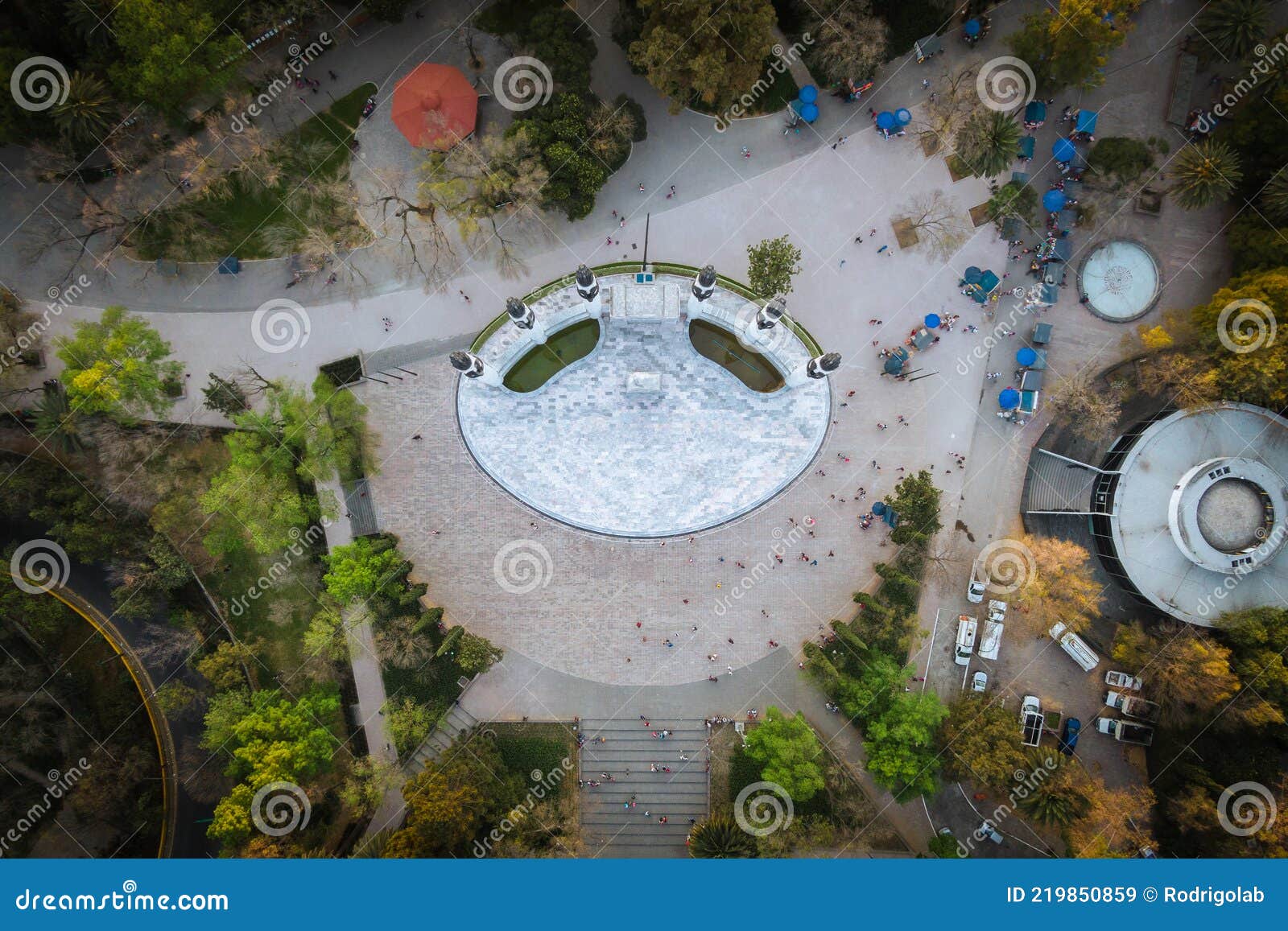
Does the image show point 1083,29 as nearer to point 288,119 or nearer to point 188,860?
point 288,119

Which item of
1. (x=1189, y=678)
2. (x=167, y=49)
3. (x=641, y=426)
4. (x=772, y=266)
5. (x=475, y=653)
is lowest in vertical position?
(x=475, y=653)

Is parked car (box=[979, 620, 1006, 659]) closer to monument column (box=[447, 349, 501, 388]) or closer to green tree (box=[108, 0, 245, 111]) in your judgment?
monument column (box=[447, 349, 501, 388])

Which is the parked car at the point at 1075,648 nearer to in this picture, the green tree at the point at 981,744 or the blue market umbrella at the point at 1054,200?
the green tree at the point at 981,744

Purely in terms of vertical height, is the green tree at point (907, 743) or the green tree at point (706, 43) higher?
the green tree at point (706, 43)

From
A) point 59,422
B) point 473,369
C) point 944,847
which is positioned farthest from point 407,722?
point 944,847

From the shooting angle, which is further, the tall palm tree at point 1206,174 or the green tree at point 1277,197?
A: the tall palm tree at point 1206,174

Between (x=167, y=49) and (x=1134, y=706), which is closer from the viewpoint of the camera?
(x=167, y=49)

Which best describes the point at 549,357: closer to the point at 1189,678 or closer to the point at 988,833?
the point at 988,833

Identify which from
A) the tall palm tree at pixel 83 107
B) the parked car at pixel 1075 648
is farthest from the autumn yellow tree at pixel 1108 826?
the tall palm tree at pixel 83 107
